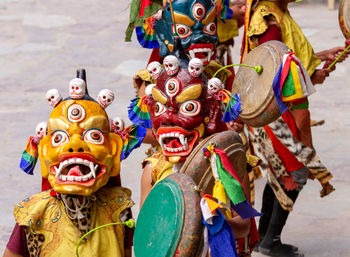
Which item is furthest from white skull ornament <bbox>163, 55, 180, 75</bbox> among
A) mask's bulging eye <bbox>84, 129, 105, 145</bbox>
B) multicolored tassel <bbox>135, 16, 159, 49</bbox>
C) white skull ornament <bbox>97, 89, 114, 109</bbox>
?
multicolored tassel <bbox>135, 16, 159, 49</bbox>

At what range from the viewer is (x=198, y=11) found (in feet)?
13.4

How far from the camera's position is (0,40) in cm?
1023

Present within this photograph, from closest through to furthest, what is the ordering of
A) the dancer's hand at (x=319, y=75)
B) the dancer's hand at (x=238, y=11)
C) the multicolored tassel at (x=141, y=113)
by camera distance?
1. the multicolored tassel at (x=141, y=113)
2. the dancer's hand at (x=319, y=75)
3. the dancer's hand at (x=238, y=11)

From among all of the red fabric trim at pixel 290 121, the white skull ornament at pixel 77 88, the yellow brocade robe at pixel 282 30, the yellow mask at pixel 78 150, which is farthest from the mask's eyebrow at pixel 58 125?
the red fabric trim at pixel 290 121

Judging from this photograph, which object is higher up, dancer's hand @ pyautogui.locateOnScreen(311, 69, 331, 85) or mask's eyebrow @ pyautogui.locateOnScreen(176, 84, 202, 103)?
mask's eyebrow @ pyautogui.locateOnScreen(176, 84, 202, 103)

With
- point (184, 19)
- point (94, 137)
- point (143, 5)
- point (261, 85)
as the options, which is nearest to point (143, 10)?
point (143, 5)

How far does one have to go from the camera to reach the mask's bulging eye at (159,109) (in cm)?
350

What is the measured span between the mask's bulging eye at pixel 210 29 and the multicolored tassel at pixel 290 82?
43 cm

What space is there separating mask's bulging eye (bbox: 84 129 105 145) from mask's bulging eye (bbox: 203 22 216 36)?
3.29ft

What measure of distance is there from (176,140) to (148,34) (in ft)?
3.30

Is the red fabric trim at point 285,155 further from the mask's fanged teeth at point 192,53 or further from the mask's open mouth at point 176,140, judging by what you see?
the mask's open mouth at point 176,140

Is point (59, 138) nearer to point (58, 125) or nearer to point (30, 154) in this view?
point (58, 125)

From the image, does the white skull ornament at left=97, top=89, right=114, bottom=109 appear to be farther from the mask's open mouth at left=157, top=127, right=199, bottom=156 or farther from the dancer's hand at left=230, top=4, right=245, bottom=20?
the dancer's hand at left=230, top=4, right=245, bottom=20

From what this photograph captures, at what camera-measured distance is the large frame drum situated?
3.96m
